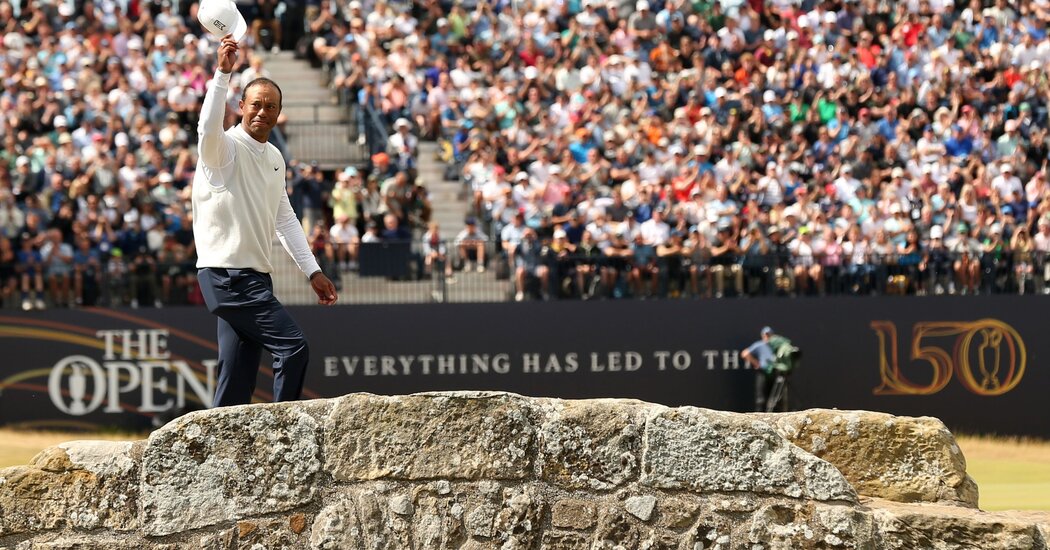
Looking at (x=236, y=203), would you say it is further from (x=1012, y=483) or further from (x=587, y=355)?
(x=587, y=355)

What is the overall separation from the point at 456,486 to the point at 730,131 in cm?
1539

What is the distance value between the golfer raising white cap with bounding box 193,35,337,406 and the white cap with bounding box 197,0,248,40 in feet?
Answer: 1.00

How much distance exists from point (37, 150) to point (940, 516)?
565 inches

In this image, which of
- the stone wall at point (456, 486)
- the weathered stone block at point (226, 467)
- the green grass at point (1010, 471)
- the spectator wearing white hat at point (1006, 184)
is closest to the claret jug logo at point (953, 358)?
the green grass at point (1010, 471)

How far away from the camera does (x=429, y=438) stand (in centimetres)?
517

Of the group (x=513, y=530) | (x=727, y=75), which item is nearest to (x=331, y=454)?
(x=513, y=530)

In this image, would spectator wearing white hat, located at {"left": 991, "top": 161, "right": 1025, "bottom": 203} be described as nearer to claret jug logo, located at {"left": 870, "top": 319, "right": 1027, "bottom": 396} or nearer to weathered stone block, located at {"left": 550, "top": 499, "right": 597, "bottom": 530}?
claret jug logo, located at {"left": 870, "top": 319, "right": 1027, "bottom": 396}

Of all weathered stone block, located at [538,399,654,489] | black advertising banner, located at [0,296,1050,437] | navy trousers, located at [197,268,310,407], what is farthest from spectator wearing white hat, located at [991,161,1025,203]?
weathered stone block, located at [538,399,654,489]

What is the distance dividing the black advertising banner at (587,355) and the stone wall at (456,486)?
40.4ft

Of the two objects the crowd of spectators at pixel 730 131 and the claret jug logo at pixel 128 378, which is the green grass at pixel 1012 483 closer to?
the crowd of spectators at pixel 730 131

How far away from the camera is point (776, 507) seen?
16.8 ft

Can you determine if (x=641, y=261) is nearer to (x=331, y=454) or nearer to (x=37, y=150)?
(x=37, y=150)

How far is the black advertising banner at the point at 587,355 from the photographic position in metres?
17.3

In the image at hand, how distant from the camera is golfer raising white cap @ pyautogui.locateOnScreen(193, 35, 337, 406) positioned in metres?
6.09
